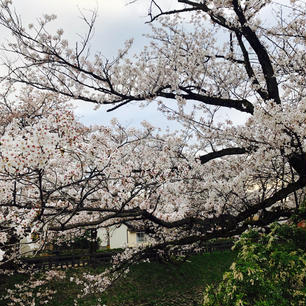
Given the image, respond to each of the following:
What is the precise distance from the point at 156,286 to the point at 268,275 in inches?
398

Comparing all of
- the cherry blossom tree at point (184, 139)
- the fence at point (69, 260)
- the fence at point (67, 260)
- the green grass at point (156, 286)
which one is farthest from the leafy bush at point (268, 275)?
the fence at point (67, 260)

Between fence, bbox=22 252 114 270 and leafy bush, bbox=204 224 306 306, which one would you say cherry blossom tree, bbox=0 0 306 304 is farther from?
fence, bbox=22 252 114 270

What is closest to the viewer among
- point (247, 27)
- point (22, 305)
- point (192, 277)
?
point (247, 27)

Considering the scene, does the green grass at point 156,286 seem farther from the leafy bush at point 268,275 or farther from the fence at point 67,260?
Result: the leafy bush at point 268,275

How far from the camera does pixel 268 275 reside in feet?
12.5

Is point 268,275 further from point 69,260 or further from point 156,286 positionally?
point 69,260

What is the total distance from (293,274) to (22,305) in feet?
31.1

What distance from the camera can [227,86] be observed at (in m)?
6.30

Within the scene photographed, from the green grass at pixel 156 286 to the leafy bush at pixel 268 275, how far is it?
273 inches

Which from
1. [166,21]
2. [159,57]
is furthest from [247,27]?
[166,21]

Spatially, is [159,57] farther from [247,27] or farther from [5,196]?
[5,196]

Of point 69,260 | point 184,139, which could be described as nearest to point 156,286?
point 69,260

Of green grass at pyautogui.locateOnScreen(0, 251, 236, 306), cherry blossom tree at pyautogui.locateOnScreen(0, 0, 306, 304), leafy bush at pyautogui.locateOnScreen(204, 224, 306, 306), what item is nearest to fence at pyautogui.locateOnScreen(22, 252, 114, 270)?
green grass at pyautogui.locateOnScreen(0, 251, 236, 306)

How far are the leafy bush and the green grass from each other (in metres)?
6.93
